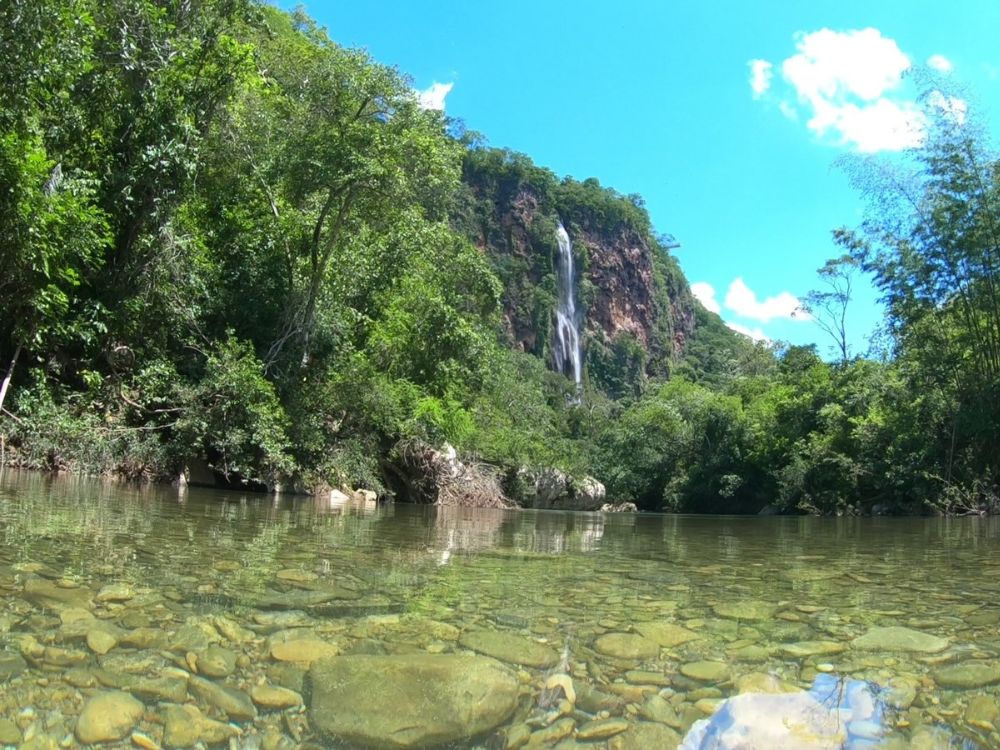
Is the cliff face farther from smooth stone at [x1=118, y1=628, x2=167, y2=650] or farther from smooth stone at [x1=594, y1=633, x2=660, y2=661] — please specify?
smooth stone at [x1=118, y1=628, x2=167, y2=650]

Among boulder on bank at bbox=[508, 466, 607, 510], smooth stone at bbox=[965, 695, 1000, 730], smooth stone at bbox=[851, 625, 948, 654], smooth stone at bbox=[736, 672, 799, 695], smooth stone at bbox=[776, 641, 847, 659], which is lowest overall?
boulder on bank at bbox=[508, 466, 607, 510]

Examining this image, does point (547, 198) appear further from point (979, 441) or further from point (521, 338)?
point (979, 441)

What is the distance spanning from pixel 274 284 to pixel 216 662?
14.4 m

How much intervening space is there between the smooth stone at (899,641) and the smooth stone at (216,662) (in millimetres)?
2236

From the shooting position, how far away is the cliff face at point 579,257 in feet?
249

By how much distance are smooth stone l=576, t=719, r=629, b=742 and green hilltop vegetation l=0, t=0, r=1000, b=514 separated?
33.3ft

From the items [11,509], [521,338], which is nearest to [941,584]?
[11,509]

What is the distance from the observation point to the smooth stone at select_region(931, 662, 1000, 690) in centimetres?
220

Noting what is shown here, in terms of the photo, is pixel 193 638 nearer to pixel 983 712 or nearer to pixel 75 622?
pixel 75 622

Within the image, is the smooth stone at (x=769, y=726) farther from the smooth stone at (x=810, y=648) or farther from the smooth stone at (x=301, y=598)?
the smooth stone at (x=301, y=598)

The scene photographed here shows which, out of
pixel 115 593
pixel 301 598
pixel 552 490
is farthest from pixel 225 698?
pixel 552 490

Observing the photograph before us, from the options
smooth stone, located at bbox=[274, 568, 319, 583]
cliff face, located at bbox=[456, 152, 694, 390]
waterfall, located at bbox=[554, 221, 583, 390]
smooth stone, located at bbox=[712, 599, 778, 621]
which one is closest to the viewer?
smooth stone, located at bbox=[712, 599, 778, 621]

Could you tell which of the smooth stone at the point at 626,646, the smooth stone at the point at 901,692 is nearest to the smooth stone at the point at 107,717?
the smooth stone at the point at 626,646

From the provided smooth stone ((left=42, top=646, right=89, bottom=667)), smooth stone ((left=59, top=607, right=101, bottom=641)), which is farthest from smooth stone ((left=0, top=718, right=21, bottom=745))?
smooth stone ((left=59, top=607, right=101, bottom=641))
